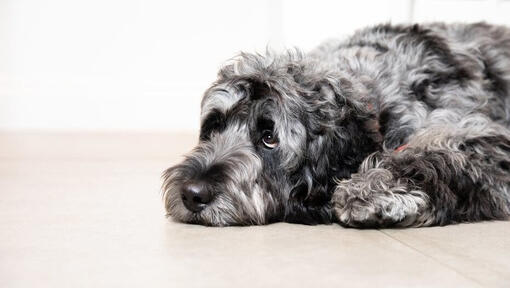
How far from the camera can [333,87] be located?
2.88 meters

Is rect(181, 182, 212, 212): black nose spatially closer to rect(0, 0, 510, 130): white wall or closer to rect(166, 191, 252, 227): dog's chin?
rect(166, 191, 252, 227): dog's chin

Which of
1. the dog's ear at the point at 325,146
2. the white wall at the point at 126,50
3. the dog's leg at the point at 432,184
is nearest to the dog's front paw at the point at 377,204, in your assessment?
the dog's leg at the point at 432,184

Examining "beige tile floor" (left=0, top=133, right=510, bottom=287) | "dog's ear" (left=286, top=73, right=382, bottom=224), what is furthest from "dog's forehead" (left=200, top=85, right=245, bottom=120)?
"beige tile floor" (left=0, top=133, right=510, bottom=287)

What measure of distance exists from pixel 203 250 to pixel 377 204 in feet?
2.48

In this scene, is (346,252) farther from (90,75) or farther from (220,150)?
(90,75)

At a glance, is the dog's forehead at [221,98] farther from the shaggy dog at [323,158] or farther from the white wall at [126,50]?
the white wall at [126,50]

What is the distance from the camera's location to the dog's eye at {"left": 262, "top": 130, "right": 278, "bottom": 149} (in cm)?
279

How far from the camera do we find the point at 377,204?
8.48 feet

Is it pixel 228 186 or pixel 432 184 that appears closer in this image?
pixel 228 186

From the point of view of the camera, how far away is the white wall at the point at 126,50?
6.35 metres

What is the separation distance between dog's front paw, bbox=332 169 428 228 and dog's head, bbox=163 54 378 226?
0.14 meters

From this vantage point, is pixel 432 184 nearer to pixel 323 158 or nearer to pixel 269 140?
pixel 323 158

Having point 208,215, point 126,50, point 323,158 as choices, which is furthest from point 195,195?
point 126,50

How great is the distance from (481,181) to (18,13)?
493 cm
